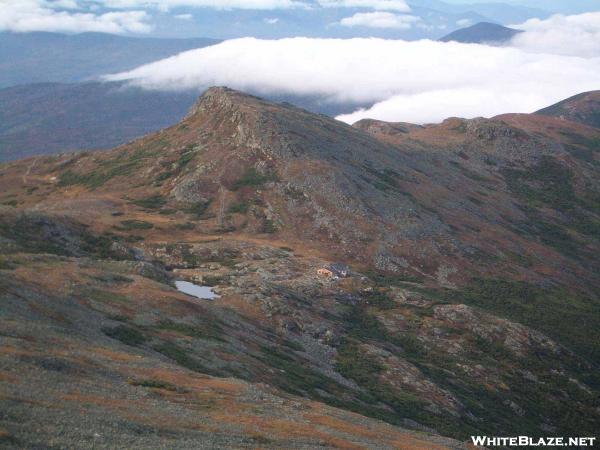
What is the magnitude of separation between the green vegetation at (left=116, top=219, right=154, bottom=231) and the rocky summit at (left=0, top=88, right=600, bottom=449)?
0.76m

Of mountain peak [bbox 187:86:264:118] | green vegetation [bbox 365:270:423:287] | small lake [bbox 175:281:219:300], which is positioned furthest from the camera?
mountain peak [bbox 187:86:264:118]

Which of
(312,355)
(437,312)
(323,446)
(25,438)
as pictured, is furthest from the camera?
(437,312)

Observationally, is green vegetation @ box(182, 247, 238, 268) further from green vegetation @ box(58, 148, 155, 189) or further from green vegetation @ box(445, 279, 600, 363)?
green vegetation @ box(58, 148, 155, 189)

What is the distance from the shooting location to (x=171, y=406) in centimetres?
3869

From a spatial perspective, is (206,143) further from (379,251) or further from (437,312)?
(437,312)

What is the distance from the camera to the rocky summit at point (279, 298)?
133ft

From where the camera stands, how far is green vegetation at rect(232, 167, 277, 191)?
5846 inches

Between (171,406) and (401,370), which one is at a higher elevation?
(171,406)

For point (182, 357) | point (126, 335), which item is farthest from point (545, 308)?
point (126, 335)

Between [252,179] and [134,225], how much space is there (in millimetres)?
34686

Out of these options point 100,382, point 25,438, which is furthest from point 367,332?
point 25,438

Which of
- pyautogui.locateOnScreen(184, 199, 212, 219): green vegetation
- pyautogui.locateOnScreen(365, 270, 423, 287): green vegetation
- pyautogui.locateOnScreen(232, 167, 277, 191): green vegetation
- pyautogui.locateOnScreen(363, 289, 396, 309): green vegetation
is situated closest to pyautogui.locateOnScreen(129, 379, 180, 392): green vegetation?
pyautogui.locateOnScreen(363, 289, 396, 309): green vegetation

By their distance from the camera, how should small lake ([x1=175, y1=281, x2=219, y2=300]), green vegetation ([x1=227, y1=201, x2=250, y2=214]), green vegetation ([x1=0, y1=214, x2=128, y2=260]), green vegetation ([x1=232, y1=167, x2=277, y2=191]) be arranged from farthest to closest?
green vegetation ([x1=232, y1=167, x2=277, y2=191]) < green vegetation ([x1=227, y1=201, x2=250, y2=214]) < small lake ([x1=175, y1=281, x2=219, y2=300]) < green vegetation ([x1=0, y1=214, x2=128, y2=260])

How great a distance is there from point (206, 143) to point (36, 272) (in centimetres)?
10215
